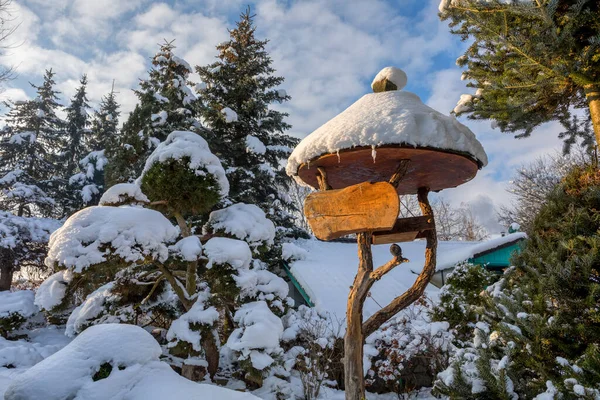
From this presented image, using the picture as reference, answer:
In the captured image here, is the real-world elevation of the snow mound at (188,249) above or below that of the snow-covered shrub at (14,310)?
above

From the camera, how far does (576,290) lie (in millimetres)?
2279

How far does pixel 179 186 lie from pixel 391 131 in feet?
12.0

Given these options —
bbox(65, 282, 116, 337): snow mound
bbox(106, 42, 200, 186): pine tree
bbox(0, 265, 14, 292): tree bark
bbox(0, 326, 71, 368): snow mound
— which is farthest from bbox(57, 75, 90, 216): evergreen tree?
bbox(65, 282, 116, 337): snow mound

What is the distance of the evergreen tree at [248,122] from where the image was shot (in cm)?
1098

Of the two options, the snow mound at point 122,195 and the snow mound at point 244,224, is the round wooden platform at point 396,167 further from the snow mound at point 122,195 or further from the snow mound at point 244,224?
the snow mound at point 122,195

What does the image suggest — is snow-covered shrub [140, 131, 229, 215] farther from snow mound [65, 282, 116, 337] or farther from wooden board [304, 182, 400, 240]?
wooden board [304, 182, 400, 240]

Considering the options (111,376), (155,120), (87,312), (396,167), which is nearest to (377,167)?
(396,167)

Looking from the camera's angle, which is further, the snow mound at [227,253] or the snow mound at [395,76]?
the snow mound at [227,253]

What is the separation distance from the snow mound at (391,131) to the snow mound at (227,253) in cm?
270

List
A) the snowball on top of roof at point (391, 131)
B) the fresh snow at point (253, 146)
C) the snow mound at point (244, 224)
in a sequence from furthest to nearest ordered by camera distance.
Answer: the fresh snow at point (253, 146) < the snow mound at point (244, 224) < the snowball on top of roof at point (391, 131)

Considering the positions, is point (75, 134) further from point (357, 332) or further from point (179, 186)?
point (357, 332)

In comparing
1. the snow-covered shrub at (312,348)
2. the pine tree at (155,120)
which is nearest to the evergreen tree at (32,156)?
the pine tree at (155,120)

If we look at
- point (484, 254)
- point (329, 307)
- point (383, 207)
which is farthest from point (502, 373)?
point (484, 254)

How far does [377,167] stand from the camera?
264 centimetres
